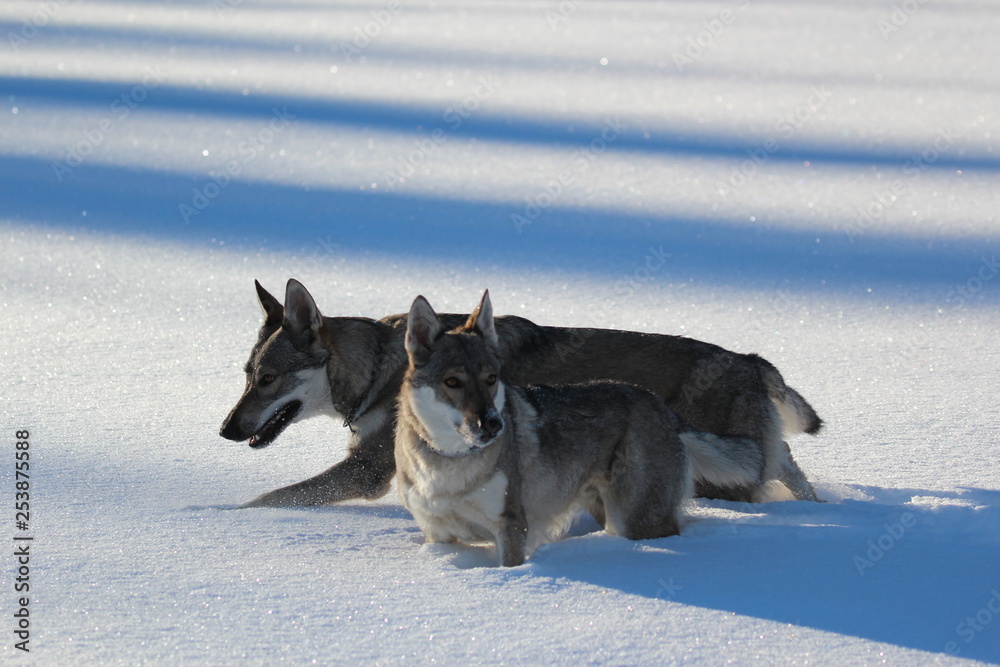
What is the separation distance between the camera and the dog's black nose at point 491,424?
454cm

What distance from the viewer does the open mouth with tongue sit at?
19.1 ft

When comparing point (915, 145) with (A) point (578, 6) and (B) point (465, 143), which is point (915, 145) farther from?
(A) point (578, 6)

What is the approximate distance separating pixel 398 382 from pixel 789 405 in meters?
2.13

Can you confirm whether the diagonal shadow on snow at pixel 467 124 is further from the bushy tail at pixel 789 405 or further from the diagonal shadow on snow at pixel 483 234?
the bushy tail at pixel 789 405

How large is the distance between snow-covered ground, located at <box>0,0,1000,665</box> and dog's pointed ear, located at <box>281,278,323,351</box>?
0.80 meters

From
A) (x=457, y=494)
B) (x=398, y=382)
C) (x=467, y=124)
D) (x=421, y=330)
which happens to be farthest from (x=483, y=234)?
(x=457, y=494)

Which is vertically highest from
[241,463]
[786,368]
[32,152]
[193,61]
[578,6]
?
[578,6]

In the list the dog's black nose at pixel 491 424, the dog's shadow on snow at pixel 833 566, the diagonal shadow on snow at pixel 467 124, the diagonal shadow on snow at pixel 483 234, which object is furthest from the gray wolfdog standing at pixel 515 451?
the diagonal shadow on snow at pixel 467 124

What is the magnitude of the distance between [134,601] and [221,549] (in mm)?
599

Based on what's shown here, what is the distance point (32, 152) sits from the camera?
13625mm

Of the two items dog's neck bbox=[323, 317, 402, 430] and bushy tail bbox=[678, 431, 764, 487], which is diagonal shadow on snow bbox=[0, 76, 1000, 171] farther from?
bushy tail bbox=[678, 431, 764, 487]

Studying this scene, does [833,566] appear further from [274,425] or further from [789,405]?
[274,425]

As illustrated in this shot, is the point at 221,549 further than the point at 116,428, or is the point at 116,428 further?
the point at 116,428

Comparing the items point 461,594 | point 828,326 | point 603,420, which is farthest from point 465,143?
point 461,594
